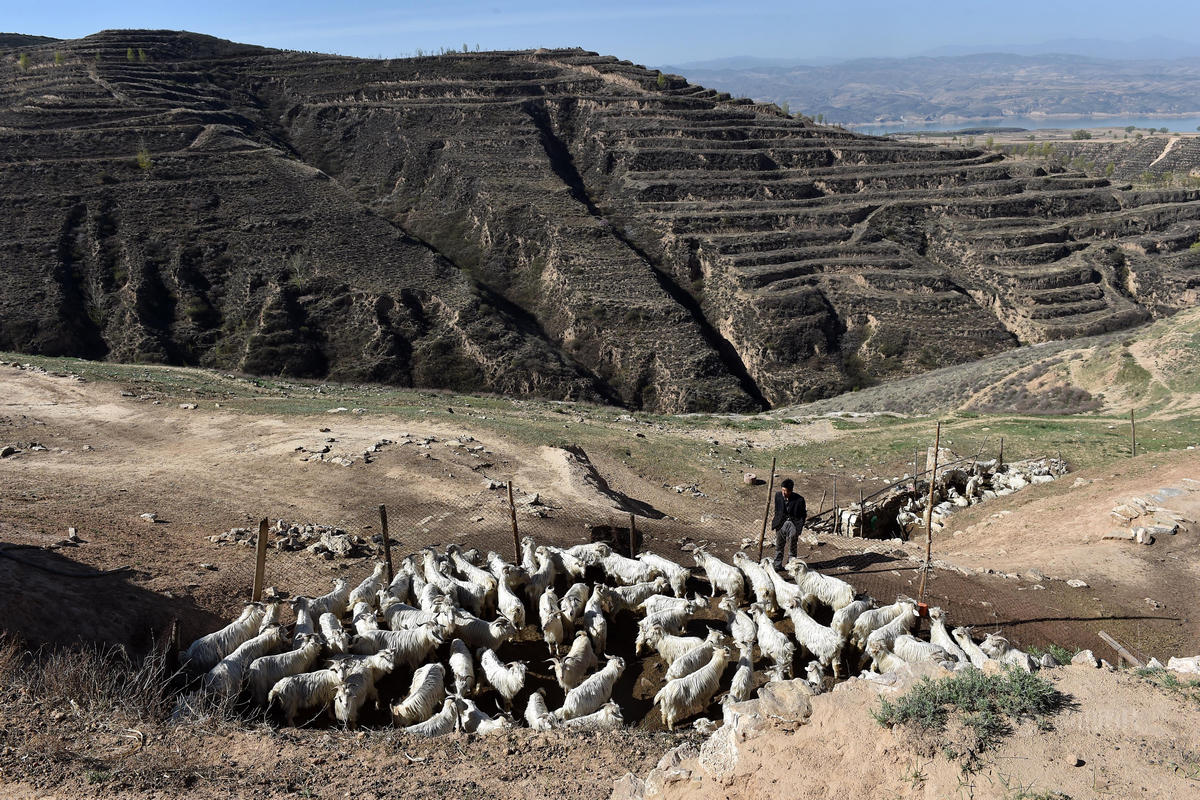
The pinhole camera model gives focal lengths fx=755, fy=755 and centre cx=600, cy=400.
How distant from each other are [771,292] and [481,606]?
44795 mm

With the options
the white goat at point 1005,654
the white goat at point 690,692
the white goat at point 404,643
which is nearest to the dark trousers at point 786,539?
the white goat at point 1005,654

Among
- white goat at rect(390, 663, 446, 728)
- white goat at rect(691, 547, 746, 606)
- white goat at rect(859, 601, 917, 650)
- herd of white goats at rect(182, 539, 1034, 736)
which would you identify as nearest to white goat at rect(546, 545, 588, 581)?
herd of white goats at rect(182, 539, 1034, 736)

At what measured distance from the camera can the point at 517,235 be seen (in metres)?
57.8

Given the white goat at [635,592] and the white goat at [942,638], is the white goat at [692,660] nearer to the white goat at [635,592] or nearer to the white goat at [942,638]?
the white goat at [635,592]

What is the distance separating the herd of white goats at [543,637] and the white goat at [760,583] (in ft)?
0.09

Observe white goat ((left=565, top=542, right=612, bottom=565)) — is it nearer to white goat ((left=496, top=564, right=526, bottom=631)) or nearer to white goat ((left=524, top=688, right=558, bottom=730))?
white goat ((left=496, top=564, right=526, bottom=631))

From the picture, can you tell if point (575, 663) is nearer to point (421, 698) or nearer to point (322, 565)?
point (421, 698)

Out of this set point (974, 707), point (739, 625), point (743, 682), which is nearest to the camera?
point (974, 707)

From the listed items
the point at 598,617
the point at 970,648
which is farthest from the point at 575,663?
the point at 970,648

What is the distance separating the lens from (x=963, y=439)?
2616 centimetres

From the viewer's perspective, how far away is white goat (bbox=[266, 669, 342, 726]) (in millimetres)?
9539

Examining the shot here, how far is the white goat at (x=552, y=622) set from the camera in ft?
37.9

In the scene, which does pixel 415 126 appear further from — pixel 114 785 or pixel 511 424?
pixel 114 785

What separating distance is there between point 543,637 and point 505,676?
2013 millimetres
